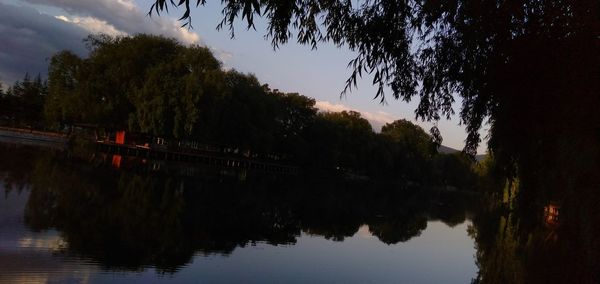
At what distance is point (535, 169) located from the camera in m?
7.70

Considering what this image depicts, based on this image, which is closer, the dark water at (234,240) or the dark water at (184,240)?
the dark water at (234,240)

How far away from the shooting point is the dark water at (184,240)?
39.1 ft

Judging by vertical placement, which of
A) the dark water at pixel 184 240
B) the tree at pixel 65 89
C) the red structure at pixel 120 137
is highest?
the tree at pixel 65 89

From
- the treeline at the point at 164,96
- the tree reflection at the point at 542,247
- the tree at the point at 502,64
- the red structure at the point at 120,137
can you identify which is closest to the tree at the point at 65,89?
the treeline at the point at 164,96

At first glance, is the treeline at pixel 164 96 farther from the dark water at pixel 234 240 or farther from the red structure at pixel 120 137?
the dark water at pixel 234 240

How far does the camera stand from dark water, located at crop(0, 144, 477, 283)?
39.1ft

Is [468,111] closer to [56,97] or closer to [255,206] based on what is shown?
[255,206]

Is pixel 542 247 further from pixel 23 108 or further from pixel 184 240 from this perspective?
pixel 23 108

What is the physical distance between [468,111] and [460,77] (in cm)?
60

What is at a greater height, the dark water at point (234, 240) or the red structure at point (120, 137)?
the red structure at point (120, 137)

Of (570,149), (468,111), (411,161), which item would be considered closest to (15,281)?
(468,111)

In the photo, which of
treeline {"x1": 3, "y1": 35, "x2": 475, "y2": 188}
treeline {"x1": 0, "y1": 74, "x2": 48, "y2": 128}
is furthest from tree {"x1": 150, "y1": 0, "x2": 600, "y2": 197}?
treeline {"x1": 0, "y1": 74, "x2": 48, "y2": 128}

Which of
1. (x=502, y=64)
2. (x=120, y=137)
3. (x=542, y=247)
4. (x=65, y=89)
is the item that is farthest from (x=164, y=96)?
(x=502, y=64)

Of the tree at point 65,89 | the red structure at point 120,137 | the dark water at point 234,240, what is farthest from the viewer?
the red structure at point 120,137
